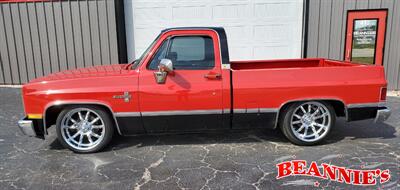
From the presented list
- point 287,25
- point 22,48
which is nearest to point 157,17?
point 287,25

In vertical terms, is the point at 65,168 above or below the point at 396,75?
below

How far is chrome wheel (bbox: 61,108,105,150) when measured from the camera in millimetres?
4254

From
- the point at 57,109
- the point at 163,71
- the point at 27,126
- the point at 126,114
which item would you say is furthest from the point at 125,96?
the point at 27,126

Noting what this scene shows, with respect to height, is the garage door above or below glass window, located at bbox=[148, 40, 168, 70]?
above

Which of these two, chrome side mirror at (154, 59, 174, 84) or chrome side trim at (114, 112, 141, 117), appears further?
chrome side trim at (114, 112, 141, 117)

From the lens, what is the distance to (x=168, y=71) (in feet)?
13.3

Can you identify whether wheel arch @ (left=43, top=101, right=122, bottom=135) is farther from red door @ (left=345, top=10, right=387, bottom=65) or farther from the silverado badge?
red door @ (left=345, top=10, right=387, bottom=65)

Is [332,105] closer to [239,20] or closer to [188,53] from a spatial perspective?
[188,53]

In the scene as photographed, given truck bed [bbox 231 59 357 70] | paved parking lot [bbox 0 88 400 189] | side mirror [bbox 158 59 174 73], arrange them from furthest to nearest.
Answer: truck bed [bbox 231 59 357 70] < side mirror [bbox 158 59 174 73] < paved parking lot [bbox 0 88 400 189]

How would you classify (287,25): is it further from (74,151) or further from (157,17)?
(74,151)

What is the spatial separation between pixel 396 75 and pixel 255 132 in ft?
18.8

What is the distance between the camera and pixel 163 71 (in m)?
4.01

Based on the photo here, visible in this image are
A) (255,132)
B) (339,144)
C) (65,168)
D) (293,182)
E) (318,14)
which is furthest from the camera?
(318,14)

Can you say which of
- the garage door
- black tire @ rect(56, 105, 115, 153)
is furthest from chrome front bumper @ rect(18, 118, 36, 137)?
the garage door
